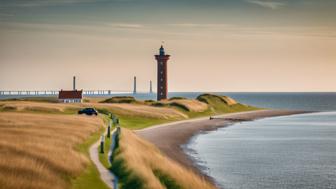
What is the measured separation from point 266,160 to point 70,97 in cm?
9540

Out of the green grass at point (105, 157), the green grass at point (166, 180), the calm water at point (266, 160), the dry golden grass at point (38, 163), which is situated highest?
the dry golden grass at point (38, 163)

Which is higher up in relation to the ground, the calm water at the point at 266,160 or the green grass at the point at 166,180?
the green grass at the point at 166,180

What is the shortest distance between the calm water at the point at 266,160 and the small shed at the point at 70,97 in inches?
2530

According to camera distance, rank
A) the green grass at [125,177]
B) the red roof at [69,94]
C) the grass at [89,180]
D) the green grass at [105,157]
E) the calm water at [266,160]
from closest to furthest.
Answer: the grass at [89,180] < the green grass at [125,177] < the green grass at [105,157] < the calm water at [266,160] < the red roof at [69,94]

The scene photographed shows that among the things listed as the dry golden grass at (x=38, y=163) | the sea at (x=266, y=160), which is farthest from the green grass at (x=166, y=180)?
the sea at (x=266, y=160)

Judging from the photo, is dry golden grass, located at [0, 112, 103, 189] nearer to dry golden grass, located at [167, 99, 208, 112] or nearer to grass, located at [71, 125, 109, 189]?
grass, located at [71, 125, 109, 189]

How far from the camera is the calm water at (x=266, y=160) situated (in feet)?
133

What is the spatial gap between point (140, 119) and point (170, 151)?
45.3 meters

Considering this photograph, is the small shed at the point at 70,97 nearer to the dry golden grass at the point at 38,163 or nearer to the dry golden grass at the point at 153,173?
the dry golden grass at the point at 38,163

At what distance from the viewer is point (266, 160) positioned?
5375cm

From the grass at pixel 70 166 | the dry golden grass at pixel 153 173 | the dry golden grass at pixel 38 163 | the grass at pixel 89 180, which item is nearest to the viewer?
the dry golden grass at pixel 38 163

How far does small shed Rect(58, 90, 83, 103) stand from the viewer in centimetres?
14212

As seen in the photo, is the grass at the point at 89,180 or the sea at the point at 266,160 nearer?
the grass at the point at 89,180

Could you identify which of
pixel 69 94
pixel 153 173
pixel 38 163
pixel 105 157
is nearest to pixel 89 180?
pixel 38 163
